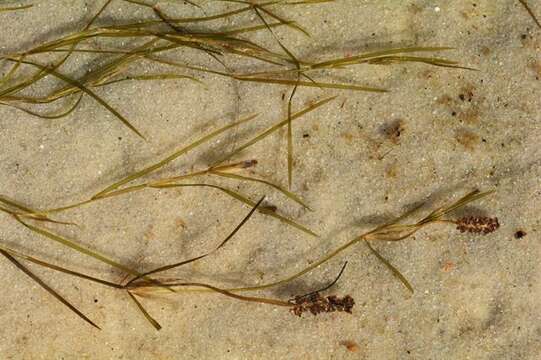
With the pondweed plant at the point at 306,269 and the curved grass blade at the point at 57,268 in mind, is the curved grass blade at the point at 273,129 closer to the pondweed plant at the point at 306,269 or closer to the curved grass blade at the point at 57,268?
the pondweed plant at the point at 306,269

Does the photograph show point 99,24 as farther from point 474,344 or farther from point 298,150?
point 474,344

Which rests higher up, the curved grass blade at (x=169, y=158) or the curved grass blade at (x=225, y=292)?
the curved grass blade at (x=169, y=158)

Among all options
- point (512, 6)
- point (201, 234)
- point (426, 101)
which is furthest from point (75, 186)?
point (512, 6)

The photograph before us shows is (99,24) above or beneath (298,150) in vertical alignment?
above

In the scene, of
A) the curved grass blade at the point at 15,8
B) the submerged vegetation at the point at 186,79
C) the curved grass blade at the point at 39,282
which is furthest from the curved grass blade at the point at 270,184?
the curved grass blade at the point at 15,8

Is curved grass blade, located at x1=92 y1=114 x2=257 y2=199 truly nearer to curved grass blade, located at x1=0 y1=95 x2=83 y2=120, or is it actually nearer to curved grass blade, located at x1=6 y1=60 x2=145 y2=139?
curved grass blade, located at x1=6 y1=60 x2=145 y2=139
